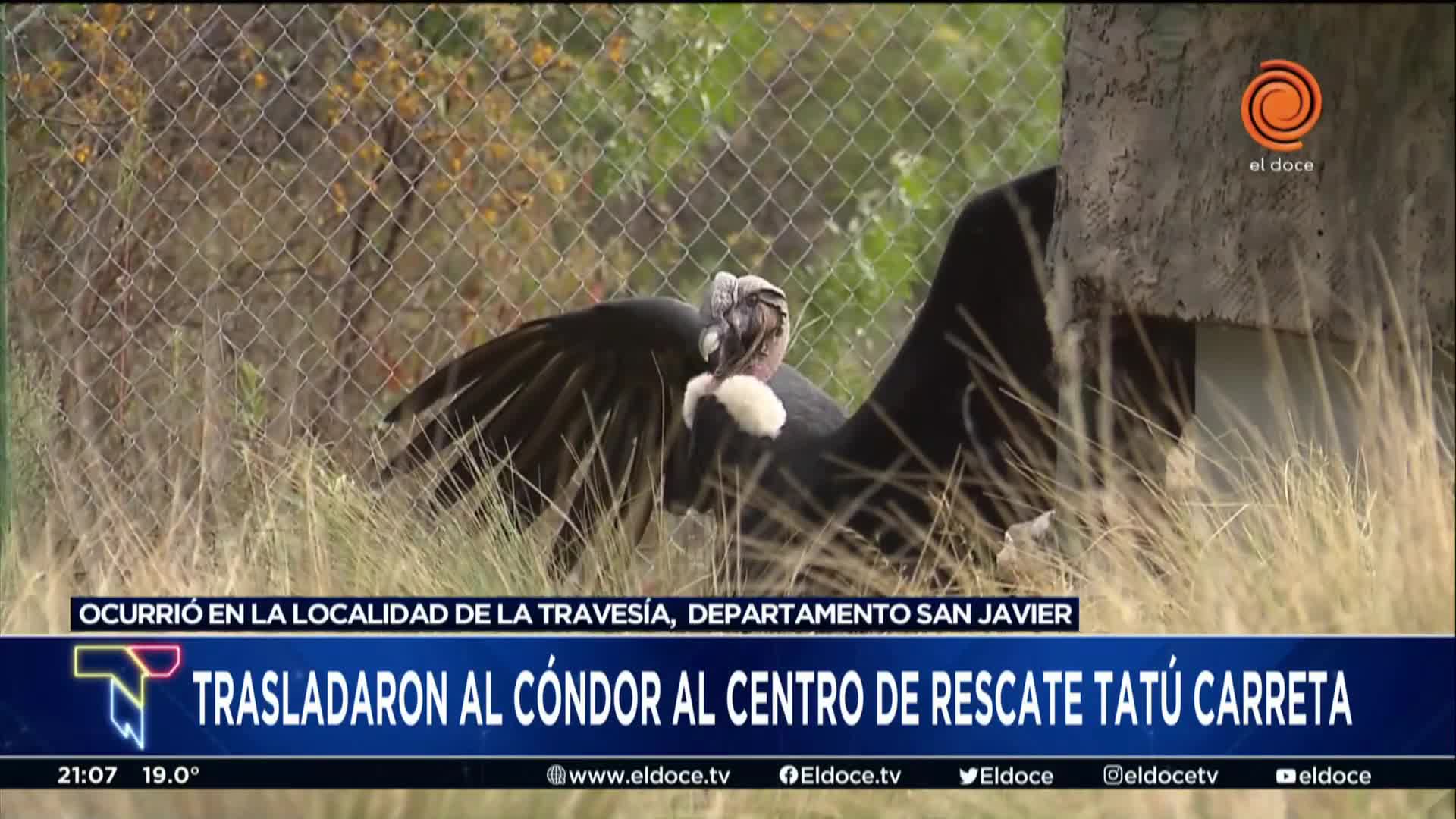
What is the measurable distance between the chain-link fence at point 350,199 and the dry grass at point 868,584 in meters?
0.23

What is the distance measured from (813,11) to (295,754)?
435 cm

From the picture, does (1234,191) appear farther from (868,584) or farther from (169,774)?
(169,774)

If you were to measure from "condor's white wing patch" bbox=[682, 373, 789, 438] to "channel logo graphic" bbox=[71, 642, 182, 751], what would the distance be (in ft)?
3.95

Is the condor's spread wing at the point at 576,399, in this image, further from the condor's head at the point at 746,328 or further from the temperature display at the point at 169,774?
the temperature display at the point at 169,774

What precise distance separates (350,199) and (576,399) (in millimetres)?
1569

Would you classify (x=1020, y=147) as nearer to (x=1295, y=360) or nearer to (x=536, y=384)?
(x=536, y=384)

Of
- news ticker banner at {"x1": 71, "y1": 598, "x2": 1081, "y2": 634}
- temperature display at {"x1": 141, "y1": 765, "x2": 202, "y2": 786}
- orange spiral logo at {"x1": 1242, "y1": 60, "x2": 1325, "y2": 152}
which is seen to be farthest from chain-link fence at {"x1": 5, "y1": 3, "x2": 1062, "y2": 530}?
orange spiral logo at {"x1": 1242, "y1": 60, "x2": 1325, "y2": 152}

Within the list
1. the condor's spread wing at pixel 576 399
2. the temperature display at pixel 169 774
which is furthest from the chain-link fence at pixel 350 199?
the temperature display at pixel 169 774

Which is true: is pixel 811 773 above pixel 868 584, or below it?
below

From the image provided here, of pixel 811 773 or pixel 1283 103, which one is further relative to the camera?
pixel 1283 103

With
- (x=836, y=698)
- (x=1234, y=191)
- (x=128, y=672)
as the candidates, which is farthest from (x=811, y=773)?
(x=1234, y=191)

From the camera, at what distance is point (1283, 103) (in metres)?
2.62

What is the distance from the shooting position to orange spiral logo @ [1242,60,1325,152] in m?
2.61

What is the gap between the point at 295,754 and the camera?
7.39 feet
